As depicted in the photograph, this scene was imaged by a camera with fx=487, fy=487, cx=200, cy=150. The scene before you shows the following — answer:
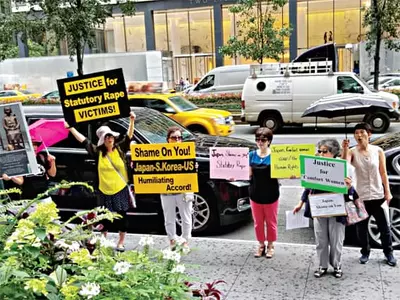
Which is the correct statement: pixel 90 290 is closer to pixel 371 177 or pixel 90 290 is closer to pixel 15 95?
pixel 371 177

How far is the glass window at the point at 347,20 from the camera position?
34562 mm

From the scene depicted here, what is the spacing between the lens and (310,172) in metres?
5.20

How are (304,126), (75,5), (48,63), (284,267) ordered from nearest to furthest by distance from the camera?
(284,267)
(75,5)
(304,126)
(48,63)

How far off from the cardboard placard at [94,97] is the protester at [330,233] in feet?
7.79

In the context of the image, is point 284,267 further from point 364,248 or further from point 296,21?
point 296,21

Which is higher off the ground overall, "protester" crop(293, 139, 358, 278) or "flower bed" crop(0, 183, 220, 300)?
"flower bed" crop(0, 183, 220, 300)

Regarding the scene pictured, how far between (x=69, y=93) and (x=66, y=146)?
5.84 ft

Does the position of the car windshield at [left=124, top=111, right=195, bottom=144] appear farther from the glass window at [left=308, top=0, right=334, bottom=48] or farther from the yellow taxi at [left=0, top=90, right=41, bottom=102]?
the glass window at [left=308, top=0, right=334, bottom=48]

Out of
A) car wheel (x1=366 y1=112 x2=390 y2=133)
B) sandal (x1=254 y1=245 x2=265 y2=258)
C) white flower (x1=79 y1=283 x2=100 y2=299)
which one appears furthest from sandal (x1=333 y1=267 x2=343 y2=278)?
car wheel (x1=366 y1=112 x2=390 y2=133)

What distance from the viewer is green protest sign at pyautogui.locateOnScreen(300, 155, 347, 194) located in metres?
4.98

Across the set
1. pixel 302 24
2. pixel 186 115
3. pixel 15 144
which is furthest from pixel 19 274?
pixel 302 24

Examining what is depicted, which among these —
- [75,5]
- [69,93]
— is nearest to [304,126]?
[75,5]

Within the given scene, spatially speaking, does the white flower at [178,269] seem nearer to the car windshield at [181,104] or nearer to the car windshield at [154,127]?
the car windshield at [154,127]

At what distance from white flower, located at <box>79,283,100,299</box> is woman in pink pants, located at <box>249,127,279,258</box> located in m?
3.57
